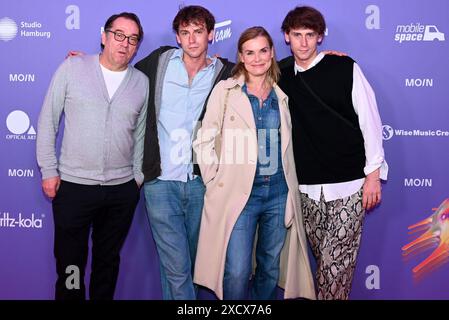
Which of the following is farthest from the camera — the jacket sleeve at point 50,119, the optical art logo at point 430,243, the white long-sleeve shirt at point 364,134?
the optical art logo at point 430,243

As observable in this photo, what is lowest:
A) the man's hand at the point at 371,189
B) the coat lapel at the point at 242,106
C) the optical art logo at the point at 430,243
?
the optical art logo at the point at 430,243

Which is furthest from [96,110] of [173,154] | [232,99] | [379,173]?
[379,173]

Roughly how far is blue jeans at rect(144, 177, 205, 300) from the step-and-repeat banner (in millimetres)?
485

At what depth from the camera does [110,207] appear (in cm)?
257

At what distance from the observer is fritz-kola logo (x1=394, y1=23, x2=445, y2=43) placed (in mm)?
2906

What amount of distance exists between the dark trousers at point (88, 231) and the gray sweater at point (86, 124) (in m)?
0.07

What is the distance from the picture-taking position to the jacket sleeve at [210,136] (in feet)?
8.09

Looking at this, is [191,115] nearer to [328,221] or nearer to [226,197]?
[226,197]

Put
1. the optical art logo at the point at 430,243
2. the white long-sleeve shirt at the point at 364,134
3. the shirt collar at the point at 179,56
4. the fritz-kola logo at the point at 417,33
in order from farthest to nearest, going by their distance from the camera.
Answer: the optical art logo at the point at 430,243 → the fritz-kola logo at the point at 417,33 → the shirt collar at the point at 179,56 → the white long-sleeve shirt at the point at 364,134

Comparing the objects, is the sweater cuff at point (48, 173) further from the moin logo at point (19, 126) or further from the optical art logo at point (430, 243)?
the optical art logo at point (430, 243)

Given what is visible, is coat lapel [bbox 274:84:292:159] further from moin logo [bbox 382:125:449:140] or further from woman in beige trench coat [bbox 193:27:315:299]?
moin logo [bbox 382:125:449:140]

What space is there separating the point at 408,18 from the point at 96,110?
2018 millimetres

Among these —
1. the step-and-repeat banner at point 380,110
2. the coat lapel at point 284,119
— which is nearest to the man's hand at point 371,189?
the coat lapel at point 284,119
